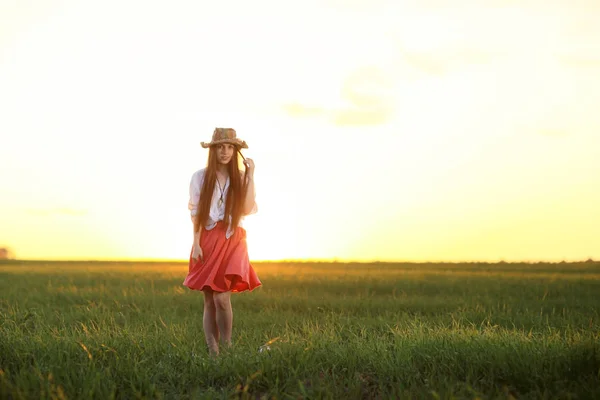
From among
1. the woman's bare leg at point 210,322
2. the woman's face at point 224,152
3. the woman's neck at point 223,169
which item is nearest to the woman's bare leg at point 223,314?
the woman's bare leg at point 210,322

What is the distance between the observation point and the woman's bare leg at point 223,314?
7.29 m

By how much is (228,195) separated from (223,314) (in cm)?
147

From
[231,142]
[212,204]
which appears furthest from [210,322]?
[231,142]

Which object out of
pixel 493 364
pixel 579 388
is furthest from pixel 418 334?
pixel 579 388

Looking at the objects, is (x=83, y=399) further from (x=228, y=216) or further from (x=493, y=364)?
(x=493, y=364)

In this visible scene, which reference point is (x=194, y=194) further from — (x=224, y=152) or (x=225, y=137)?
(x=225, y=137)

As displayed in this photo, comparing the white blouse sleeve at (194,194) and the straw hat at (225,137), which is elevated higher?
the straw hat at (225,137)

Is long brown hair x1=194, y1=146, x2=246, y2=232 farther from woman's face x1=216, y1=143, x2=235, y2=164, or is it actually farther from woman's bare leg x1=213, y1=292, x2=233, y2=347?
woman's bare leg x1=213, y1=292, x2=233, y2=347

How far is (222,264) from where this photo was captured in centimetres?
734

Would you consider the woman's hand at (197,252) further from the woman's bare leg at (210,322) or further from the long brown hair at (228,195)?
the woman's bare leg at (210,322)

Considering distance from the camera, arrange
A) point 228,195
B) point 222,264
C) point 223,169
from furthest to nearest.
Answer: point 223,169 < point 228,195 < point 222,264

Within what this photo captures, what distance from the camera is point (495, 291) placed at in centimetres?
1554

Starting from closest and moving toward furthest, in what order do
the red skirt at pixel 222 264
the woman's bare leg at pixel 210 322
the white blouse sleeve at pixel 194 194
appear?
the red skirt at pixel 222 264 → the woman's bare leg at pixel 210 322 → the white blouse sleeve at pixel 194 194

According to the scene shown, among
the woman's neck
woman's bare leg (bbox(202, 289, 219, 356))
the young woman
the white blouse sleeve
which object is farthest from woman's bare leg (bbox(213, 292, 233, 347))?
the woman's neck
